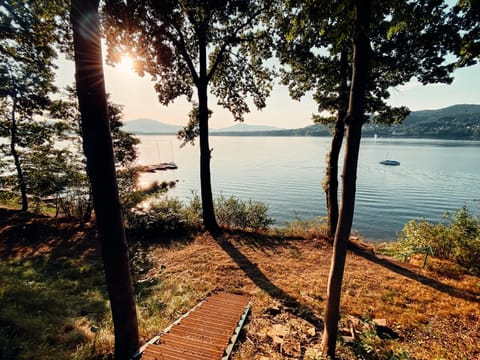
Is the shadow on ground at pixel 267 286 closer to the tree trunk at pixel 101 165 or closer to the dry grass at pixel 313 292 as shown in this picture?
the dry grass at pixel 313 292

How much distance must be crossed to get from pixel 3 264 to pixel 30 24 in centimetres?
758

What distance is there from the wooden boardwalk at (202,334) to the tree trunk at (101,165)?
41cm

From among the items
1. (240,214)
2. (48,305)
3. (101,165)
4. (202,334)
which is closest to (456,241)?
(202,334)

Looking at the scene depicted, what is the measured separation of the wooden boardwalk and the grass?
261 mm

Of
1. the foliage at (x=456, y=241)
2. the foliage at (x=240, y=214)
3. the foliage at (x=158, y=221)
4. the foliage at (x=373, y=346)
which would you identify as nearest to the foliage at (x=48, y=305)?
the foliage at (x=158, y=221)

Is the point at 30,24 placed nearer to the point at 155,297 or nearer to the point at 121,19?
the point at 121,19

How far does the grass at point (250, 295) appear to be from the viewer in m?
3.34

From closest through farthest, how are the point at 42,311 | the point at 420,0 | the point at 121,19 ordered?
the point at 420,0 < the point at 42,311 < the point at 121,19

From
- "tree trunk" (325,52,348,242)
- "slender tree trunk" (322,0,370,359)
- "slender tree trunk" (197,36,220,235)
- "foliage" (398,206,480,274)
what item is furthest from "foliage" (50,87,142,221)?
"foliage" (398,206,480,274)

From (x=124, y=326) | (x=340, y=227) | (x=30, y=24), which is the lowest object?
(x=124, y=326)

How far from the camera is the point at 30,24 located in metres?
6.98

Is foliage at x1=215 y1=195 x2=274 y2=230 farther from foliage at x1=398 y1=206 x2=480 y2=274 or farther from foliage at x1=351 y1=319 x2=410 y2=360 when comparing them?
foliage at x1=351 y1=319 x2=410 y2=360

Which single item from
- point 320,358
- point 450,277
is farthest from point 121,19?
point 450,277

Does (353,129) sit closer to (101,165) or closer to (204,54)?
(101,165)
